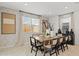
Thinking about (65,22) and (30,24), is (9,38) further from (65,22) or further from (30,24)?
(65,22)

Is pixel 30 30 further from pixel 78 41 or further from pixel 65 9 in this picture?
pixel 78 41

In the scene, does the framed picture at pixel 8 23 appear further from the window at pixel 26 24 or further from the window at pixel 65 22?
the window at pixel 65 22

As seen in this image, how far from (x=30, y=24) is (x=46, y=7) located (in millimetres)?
499

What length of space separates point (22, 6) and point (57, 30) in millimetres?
876

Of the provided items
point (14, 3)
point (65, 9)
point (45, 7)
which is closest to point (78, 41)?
point (65, 9)

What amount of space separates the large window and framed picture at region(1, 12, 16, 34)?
22cm

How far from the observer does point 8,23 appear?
2.08m

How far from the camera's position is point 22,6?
2.04 meters

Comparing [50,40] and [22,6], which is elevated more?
[22,6]

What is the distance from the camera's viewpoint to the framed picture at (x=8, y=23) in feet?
6.68

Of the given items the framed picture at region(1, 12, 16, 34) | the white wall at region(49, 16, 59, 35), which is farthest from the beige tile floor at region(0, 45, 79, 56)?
the white wall at region(49, 16, 59, 35)

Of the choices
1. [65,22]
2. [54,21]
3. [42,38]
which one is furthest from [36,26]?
[65,22]

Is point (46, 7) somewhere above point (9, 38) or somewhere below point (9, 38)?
above

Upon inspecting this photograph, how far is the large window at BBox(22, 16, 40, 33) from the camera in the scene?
6.98 feet
